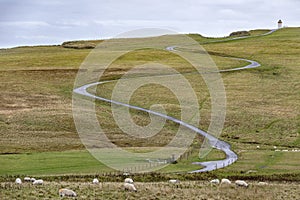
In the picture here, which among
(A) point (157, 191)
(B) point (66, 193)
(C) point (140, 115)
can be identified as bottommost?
(C) point (140, 115)

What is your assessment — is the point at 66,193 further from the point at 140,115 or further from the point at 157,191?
the point at 140,115

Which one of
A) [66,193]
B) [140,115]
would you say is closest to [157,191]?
[66,193]

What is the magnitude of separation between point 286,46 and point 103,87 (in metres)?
81.2

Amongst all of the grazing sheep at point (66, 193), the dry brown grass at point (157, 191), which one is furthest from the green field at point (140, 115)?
the grazing sheep at point (66, 193)

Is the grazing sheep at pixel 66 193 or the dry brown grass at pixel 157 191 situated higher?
the grazing sheep at pixel 66 193

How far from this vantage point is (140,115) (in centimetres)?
7531

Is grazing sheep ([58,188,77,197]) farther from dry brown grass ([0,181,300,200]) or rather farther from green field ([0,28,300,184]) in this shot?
green field ([0,28,300,184])

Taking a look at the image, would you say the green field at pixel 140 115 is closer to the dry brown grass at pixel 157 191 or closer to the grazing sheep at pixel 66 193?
the dry brown grass at pixel 157 191

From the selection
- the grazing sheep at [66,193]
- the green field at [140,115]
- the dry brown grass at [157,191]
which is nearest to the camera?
the grazing sheep at [66,193]

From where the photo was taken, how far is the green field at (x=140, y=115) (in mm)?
43562

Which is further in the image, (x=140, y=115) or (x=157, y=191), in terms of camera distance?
(x=140, y=115)

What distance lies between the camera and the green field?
43.6 metres

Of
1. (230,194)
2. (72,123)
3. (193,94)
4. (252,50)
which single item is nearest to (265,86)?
(193,94)

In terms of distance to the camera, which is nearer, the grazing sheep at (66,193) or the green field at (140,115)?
the grazing sheep at (66,193)
